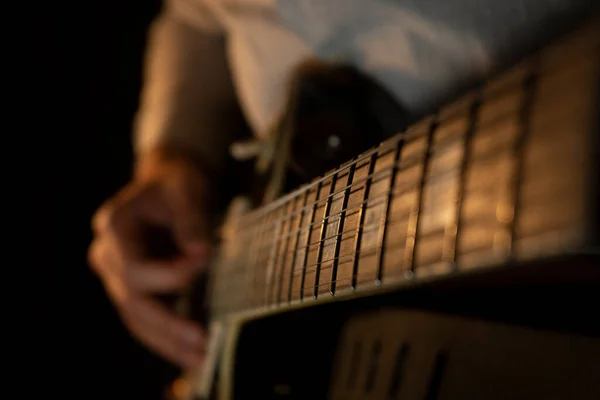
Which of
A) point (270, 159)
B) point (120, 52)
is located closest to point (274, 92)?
point (270, 159)

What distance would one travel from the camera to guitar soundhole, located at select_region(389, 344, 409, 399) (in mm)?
440

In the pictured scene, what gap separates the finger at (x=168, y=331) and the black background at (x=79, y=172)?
1.27 ft

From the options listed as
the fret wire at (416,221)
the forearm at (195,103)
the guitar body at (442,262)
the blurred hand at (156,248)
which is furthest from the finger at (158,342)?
the fret wire at (416,221)

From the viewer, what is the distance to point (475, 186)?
0.20m

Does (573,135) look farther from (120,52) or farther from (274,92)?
(120,52)

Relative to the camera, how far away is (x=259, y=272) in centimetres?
47

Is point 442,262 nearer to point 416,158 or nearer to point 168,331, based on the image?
point 416,158

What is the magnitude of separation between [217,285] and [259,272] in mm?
199

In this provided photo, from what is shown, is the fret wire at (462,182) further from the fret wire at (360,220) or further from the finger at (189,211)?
the finger at (189,211)

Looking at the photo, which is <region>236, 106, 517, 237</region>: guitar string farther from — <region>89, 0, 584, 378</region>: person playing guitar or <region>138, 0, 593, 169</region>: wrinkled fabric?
<region>138, 0, 593, 169</region>: wrinkled fabric

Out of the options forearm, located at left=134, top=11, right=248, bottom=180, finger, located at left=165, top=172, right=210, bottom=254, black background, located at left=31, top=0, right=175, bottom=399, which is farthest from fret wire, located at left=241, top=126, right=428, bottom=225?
black background, located at left=31, top=0, right=175, bottom=399

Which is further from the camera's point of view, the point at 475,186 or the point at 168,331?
the point at 168,331

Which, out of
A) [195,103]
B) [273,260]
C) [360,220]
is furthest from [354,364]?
[195,103]

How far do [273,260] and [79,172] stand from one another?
0.97m
